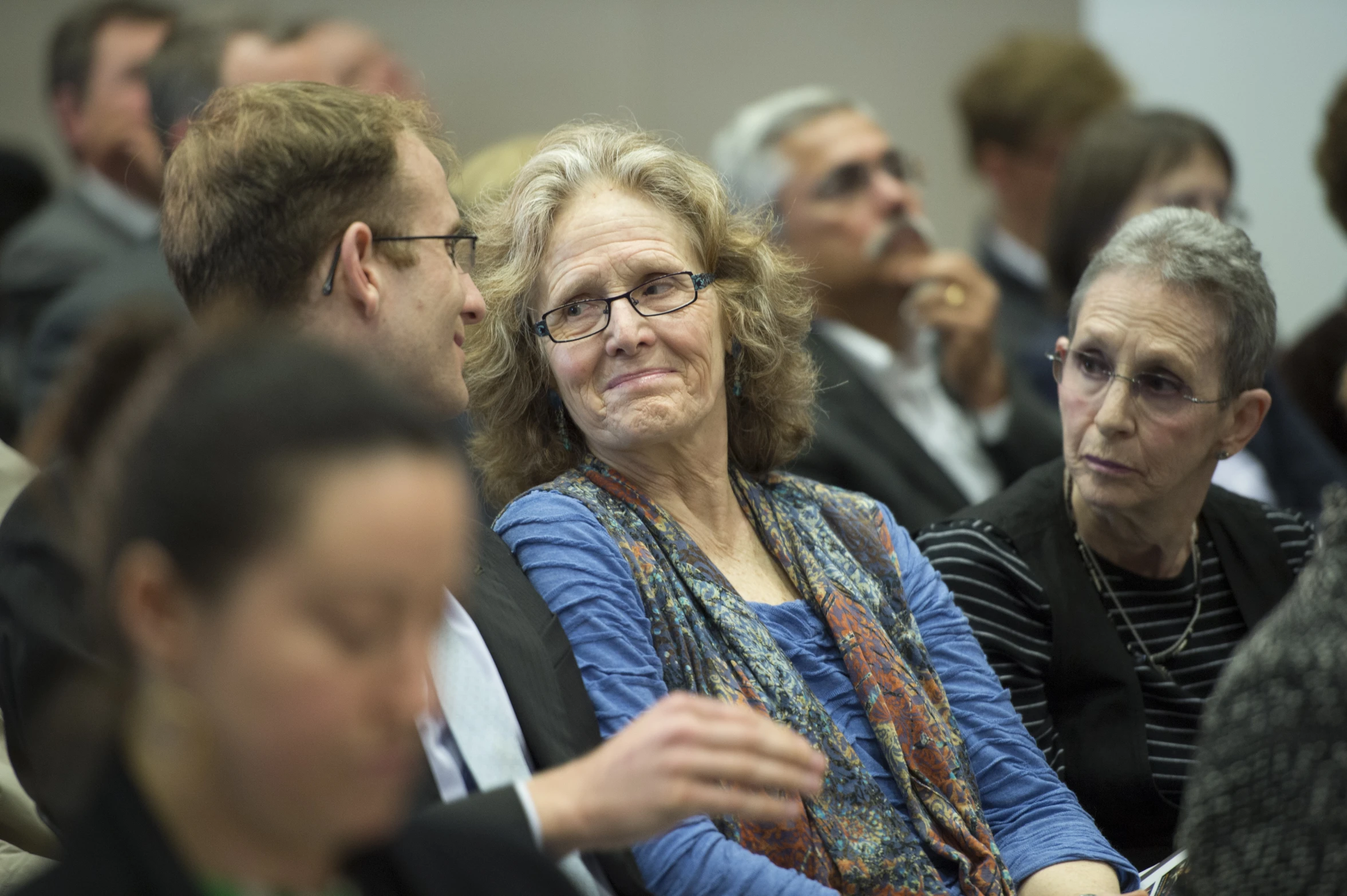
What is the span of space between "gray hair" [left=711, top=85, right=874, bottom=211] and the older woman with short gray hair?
5.12 feet

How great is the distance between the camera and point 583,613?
180cm

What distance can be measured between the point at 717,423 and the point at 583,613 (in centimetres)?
46

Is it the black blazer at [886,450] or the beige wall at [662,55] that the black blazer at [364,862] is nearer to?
the black blazer at [886,450]

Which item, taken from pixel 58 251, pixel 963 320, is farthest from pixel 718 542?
pixel 58 251

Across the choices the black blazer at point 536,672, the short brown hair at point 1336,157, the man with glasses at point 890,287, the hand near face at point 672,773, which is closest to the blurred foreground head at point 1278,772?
the hand near face at point 672,773

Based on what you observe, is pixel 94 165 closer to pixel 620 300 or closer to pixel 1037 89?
pixel 620 300

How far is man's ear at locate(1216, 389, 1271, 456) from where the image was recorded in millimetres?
2223

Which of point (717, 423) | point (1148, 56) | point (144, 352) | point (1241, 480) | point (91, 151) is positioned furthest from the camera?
point (1148, 56)

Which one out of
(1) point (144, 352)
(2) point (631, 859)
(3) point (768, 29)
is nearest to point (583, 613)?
(2) point (631, 859)

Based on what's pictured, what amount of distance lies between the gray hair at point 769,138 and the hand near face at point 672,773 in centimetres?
264

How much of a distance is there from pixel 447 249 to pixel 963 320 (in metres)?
1.89

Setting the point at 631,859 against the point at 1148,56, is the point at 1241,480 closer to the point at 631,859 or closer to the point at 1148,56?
the point at 631,859

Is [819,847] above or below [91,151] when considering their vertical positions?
below

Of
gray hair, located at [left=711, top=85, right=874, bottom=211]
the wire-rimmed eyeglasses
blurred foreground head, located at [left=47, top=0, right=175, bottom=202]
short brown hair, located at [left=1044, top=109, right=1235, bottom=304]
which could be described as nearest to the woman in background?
short brown hair, located at [left=1044, top=109, right=1235, bottom=304]
